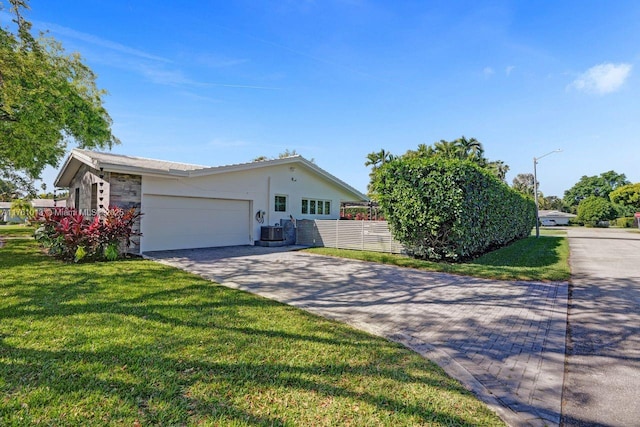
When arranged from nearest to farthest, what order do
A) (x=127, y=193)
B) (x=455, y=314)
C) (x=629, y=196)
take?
(x=455, y=314) → (x=127, y=193) → (x=629, y=196)

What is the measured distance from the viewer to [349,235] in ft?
→ 45.3

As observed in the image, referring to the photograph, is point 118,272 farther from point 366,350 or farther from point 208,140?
point 208,140

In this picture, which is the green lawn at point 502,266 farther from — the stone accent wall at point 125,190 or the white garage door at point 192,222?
the stone accent wall at point 125,190

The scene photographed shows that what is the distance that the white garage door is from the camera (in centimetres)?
1151

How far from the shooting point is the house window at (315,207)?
17.2 meters

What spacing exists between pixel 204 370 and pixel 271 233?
38.2ft

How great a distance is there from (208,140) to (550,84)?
16.2 meters

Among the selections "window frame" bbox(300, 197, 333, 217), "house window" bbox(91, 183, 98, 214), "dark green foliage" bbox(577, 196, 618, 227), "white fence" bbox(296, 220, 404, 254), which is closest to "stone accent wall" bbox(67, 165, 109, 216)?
"house window" bbox(91, 183, 98, 214)

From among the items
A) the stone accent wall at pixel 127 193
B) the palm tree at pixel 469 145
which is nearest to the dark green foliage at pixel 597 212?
the palm tree at pixel 469 145

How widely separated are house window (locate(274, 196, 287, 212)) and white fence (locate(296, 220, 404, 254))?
1055mm

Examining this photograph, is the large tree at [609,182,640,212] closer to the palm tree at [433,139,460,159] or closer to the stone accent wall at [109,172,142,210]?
the palm tree at [433,139,460,159]

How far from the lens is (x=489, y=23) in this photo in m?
9.07

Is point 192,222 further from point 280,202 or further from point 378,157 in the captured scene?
point 378,157

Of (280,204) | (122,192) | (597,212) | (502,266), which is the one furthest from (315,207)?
(597,212)
